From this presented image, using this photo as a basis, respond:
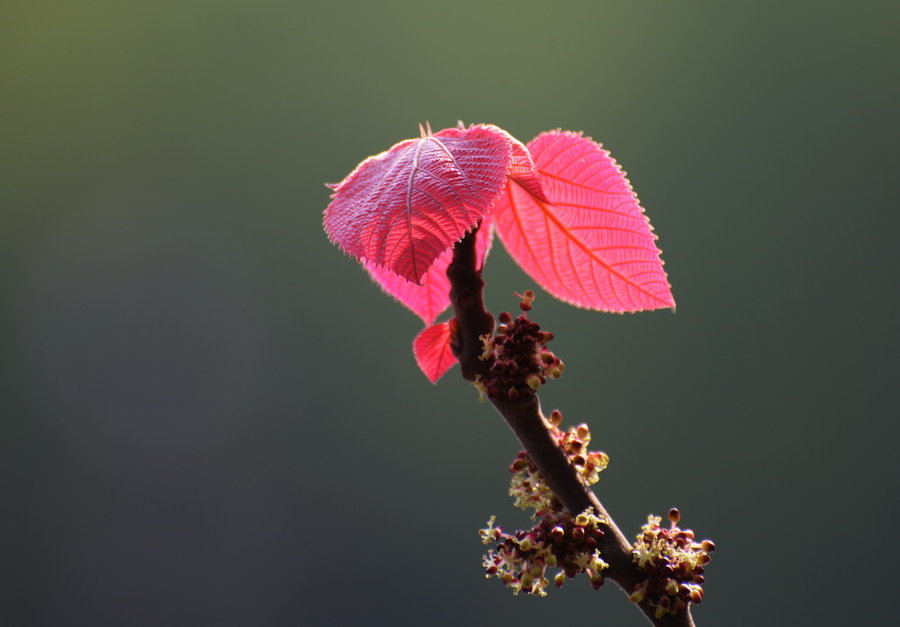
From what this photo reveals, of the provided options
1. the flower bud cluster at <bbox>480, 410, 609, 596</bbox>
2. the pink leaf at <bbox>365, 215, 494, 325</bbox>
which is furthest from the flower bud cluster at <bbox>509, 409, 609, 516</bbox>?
the pink leaf at <bbox>365, 215, 494, 325</bbox>

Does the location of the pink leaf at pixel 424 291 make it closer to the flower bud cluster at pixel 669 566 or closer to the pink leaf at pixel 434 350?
the pink leaf at pixel 434 350

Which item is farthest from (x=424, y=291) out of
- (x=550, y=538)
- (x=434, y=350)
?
(x=550, y=538)

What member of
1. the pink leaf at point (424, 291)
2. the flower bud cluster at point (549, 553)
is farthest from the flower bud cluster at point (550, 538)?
the pink leaf at point (424, 291)

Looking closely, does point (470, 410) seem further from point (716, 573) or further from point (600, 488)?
point (716, 573)

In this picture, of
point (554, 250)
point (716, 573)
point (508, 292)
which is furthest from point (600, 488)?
point (554, 250)

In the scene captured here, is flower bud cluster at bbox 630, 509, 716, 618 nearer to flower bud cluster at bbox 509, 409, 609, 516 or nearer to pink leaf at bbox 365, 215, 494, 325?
flower bud cluster at bbox 509, 409, 609, 516

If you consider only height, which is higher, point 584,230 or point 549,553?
point 584,230

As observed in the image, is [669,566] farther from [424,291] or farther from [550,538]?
[424,291]
